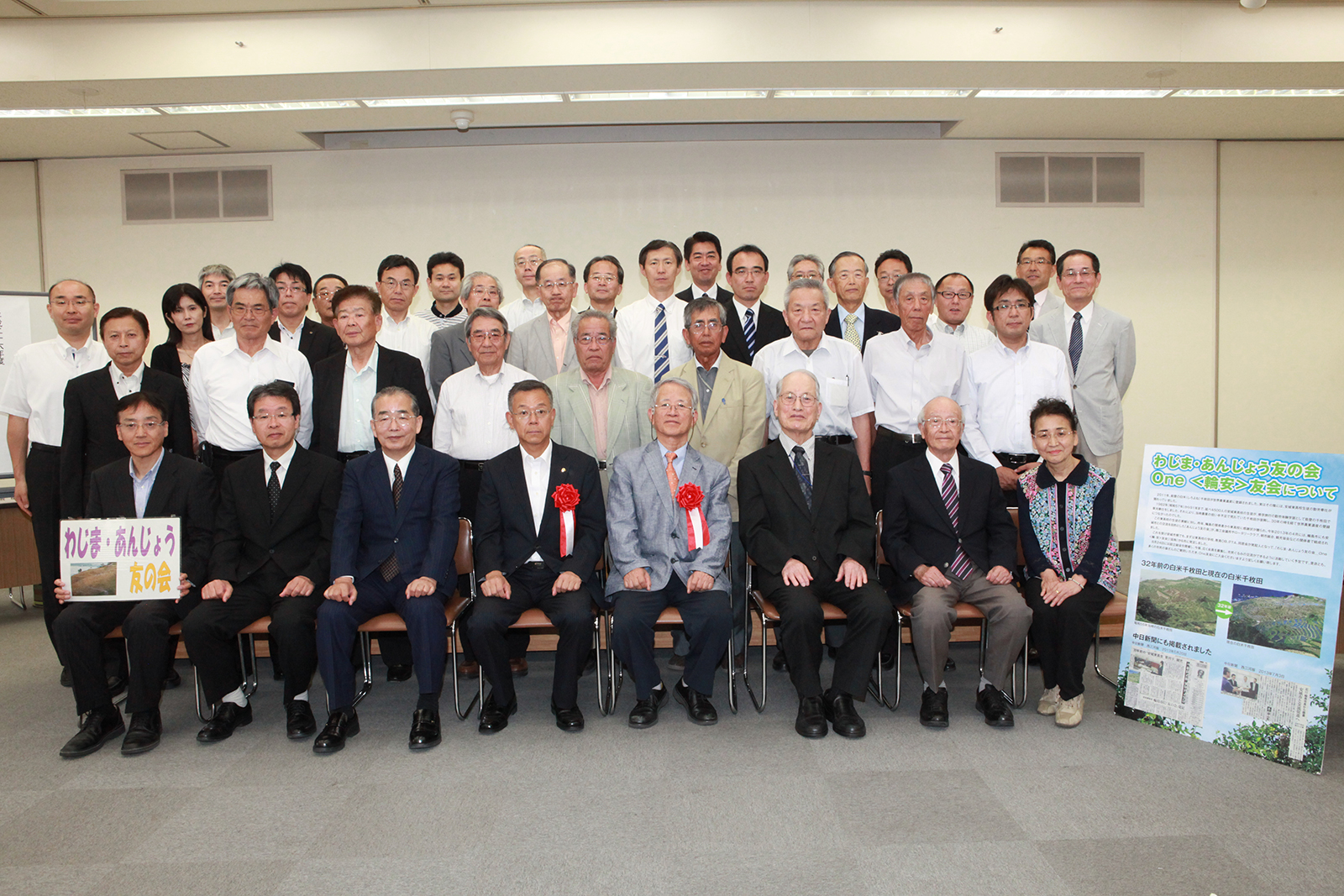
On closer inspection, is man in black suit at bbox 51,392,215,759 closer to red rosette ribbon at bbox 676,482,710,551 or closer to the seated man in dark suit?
the seated man in dark suit

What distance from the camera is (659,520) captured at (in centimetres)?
366

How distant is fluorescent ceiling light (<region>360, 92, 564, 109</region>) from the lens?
234 inches

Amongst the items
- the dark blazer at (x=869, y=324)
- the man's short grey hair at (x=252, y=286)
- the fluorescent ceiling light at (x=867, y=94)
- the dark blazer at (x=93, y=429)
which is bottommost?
the dark blazer at (x=93, y=429)

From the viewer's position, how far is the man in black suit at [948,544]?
3.50 m

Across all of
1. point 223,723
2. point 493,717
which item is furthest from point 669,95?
point 223,723

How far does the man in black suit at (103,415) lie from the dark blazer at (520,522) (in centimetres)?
155

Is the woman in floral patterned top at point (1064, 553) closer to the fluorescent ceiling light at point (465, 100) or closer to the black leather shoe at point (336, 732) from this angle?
the black leather shoe at point (336, 732)

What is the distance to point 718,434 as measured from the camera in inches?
158

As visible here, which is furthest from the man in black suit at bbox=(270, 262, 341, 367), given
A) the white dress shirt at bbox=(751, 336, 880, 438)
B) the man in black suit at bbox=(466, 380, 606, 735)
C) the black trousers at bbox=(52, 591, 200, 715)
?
A: the white dress shirt at bbox=(751, 336, 880, 438)

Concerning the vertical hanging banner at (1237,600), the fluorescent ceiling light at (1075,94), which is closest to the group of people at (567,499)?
the vertical hanging banner at (1237,600)

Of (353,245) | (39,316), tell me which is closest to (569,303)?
(353,245)

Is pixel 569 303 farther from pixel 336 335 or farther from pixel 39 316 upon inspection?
pixel 39 316

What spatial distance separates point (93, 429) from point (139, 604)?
102 cm

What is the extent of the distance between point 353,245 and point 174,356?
2980 mm
